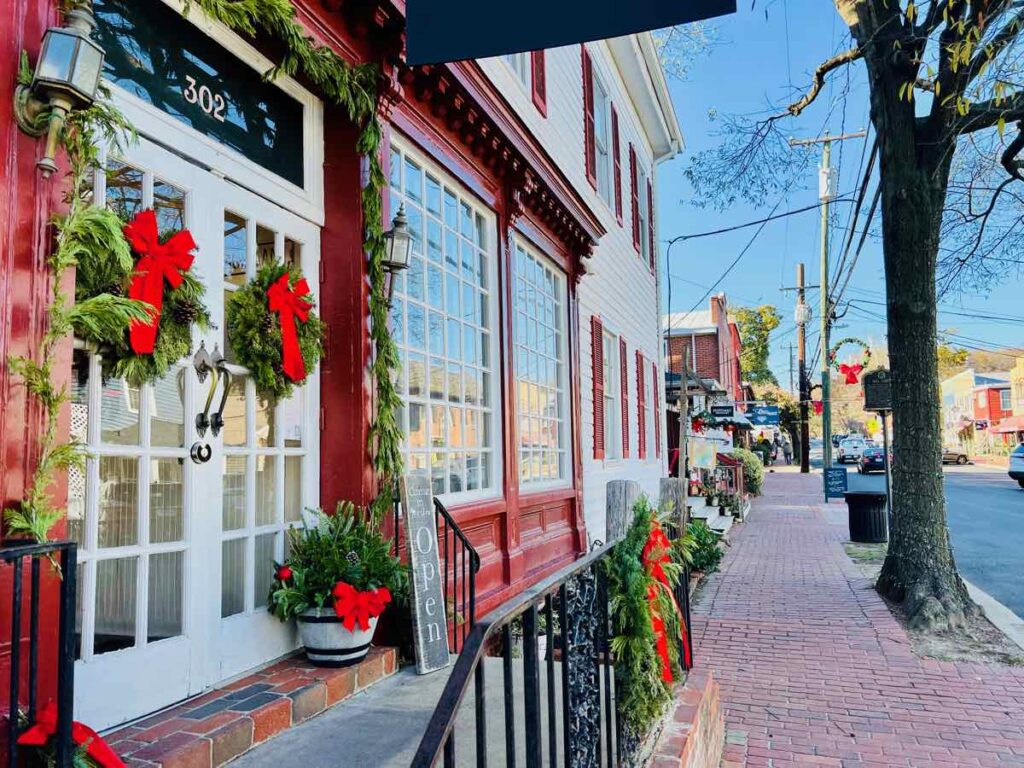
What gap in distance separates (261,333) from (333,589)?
4.21 ft

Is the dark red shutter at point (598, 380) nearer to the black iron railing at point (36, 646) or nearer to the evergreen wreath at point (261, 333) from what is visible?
the evergreen wreath at point (261, 333)

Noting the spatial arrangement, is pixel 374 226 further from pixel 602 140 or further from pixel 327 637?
pixel 602 140

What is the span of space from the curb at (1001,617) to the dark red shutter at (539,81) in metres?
6.92

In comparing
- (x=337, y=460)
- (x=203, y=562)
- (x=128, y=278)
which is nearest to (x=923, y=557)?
(x=337, y=460)

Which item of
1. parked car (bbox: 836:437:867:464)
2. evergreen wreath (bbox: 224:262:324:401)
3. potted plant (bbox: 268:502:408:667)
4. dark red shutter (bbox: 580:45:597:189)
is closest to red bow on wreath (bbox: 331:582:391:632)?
potted plant (bbox: 268:502:408:667)

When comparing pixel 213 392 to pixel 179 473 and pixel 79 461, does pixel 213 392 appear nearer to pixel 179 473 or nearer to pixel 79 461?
pixel 179 473

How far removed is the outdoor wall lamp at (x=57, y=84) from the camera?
241 centimetres

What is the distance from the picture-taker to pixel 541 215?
7.80 m

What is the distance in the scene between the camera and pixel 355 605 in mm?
3547

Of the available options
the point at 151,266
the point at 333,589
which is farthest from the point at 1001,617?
the point at 151,266

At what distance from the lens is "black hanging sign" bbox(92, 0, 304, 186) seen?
3053 millimetres

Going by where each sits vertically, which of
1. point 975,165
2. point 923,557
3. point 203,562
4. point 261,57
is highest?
point 975,165

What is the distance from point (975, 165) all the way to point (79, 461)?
1004 centimetres

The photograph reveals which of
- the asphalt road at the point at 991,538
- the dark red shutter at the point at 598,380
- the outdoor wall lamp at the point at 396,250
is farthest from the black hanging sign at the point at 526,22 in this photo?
the asphalt road at the point at 991,538
